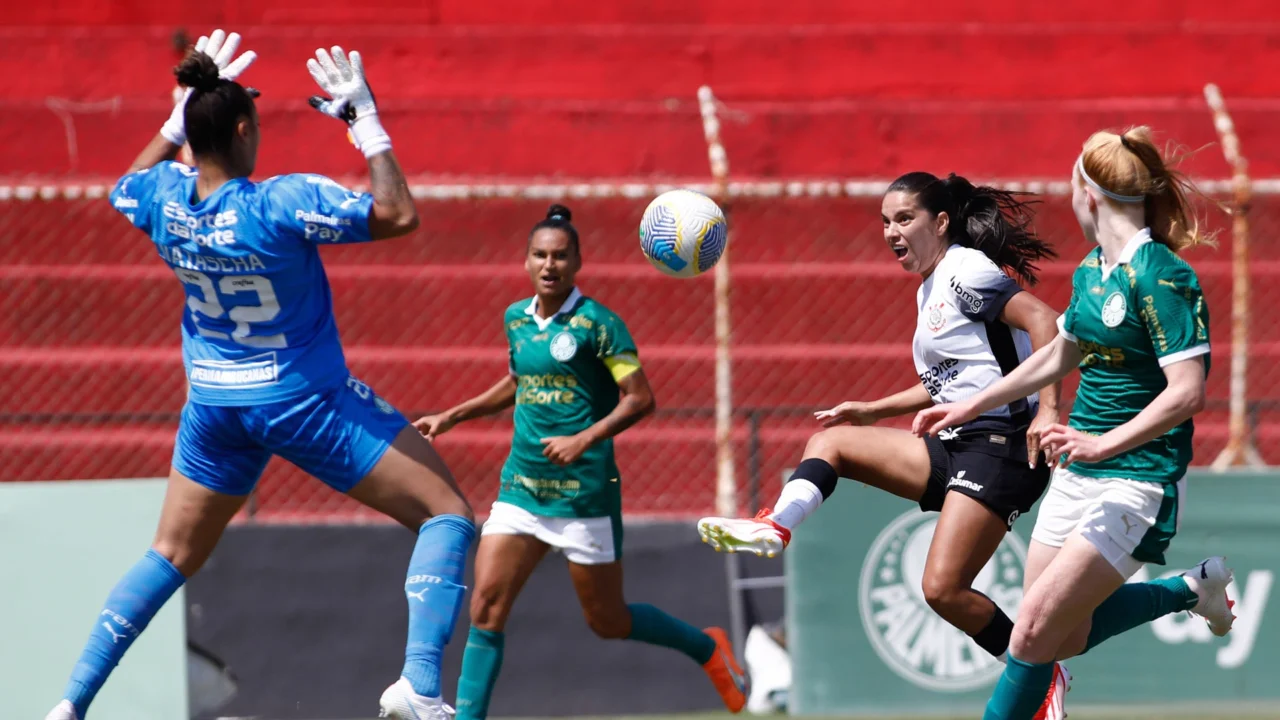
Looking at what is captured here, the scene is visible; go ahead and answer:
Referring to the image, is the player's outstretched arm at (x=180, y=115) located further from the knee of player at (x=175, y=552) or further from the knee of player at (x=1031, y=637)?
the knee of player at (x=1031, y=637)

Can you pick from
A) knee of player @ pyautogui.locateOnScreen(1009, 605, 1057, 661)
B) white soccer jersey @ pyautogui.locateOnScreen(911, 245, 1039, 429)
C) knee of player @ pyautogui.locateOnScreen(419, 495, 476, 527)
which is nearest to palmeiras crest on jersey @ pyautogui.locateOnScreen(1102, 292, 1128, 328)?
white soccer jersey @ pyautogui.locateOnScreen(911, 245, 1039, 429)

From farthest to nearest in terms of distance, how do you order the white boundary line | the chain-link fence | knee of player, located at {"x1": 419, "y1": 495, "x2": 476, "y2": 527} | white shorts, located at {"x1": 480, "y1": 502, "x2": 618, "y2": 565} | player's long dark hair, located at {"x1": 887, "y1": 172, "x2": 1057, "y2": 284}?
1. the chain-link fence
2. the white boundary line
3. white shorts, located at {"x1": 480, "y1": 502, "x2": 618, "y2": 565}
4. player's long dark hair, located at {"x1": 887, "y1": 172, "x2": 1057, "y2": 284}
5. knee of player, located at {"x1": 419, "y1": 495, "x2": 476, "y2": 527}

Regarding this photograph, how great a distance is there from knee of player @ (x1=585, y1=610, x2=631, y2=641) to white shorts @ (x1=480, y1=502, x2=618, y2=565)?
0.28 metres

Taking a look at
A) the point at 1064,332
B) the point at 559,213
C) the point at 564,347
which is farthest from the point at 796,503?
the point at 559,213

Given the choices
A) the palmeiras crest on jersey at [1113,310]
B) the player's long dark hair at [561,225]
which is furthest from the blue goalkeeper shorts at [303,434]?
the palmeiras crest on jersey at [1113,310]

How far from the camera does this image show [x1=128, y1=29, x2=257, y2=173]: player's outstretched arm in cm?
519

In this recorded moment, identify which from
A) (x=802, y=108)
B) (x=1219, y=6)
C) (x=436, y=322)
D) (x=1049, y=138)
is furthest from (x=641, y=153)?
(x=1219, y=6)

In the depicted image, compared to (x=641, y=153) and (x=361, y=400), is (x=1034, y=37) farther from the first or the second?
(x=361, y=400)

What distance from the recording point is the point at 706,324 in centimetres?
1044

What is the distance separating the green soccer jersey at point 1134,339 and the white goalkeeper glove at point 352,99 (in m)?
2.33

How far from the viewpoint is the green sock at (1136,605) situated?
5.07 m

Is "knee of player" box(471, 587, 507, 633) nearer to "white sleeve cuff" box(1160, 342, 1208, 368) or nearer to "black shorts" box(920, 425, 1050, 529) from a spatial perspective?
"black shorts" box(920, 425, 1050, 529)

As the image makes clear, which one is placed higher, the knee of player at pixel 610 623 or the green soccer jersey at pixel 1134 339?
the green soccer jersey at pixel 1134 339

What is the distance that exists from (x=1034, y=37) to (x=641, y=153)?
3571 millimetres
